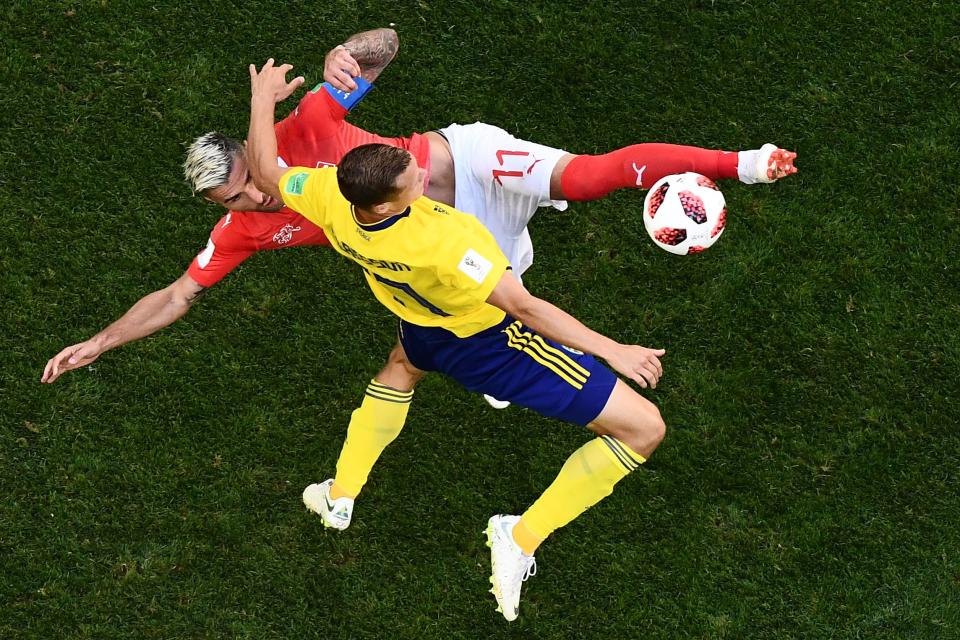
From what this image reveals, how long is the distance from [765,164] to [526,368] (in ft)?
4.92

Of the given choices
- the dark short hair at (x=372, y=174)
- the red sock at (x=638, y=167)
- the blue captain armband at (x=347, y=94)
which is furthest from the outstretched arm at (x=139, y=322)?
the red sock at (x=638, y=167)

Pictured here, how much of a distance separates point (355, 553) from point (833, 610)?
2.73m

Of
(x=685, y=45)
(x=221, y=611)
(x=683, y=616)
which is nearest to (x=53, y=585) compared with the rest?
(x=221, y=611)

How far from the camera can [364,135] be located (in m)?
6.79

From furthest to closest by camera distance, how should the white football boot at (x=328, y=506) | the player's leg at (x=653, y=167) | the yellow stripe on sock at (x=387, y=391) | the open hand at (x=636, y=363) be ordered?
the white football boot at (x=328, y=506) → the yellow stripe on sock at (x=387, y=391) → the player's leg at (x=653, y=167) → the open hand at (x=636, y=363)

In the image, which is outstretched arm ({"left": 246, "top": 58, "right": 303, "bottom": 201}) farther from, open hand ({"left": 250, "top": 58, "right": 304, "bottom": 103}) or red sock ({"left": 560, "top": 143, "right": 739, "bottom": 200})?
red sock ({"left": 560, "top": 143, "right": 739, "bottom": 200})

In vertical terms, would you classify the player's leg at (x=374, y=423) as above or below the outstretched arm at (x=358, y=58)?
below

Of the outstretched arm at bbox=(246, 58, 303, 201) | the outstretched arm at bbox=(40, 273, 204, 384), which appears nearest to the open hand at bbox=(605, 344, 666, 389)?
the outstretched arm at bbox=(246, 58, 303, 201)

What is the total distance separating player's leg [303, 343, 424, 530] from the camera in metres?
6.54

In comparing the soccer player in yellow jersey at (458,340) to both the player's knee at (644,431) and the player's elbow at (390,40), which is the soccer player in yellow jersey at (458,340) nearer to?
the player's knee at (644,431)

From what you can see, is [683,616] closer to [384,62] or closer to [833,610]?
[833,610]

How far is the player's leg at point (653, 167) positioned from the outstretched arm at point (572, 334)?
0.93 meters

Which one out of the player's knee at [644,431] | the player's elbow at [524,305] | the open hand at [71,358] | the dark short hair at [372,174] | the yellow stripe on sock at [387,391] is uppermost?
the dark short hair at [372,174]

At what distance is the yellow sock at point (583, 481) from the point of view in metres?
6.08
